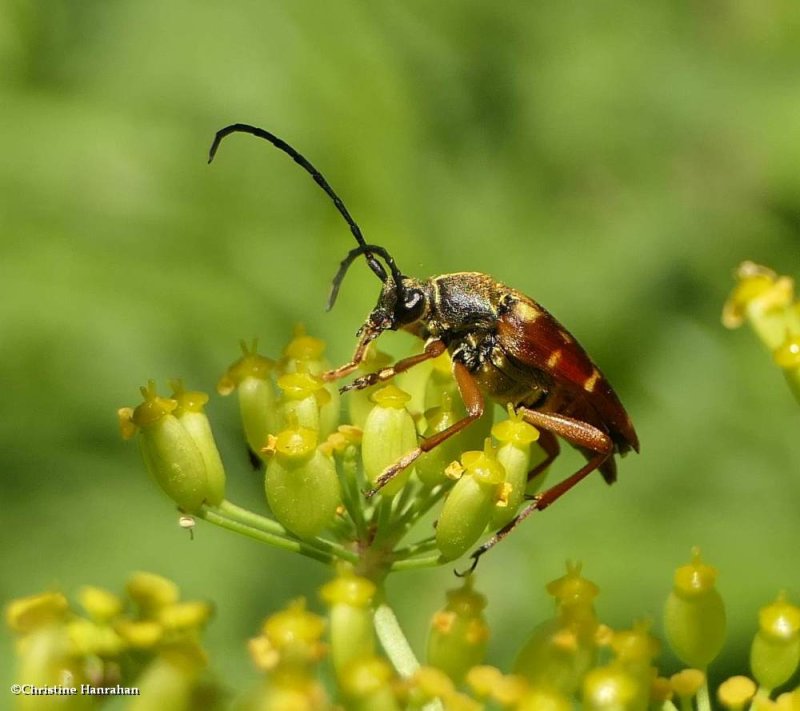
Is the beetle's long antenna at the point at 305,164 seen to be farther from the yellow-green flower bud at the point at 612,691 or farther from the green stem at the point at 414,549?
the yellow-green flower bud at the point at 612,691

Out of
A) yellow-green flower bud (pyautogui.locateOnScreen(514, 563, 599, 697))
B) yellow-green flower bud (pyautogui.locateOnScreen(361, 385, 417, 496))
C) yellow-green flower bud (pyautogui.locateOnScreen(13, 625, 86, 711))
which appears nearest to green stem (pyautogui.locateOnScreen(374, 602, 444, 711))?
yellow-green flower bud (pyautogui.locateOnScreen(514, 563, 599, 697))

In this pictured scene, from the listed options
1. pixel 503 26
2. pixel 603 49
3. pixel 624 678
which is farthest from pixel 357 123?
pixel 624 678

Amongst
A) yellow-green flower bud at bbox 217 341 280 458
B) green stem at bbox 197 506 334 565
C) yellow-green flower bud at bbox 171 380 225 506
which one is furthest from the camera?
yellow-green flower bud at bbox 217 341 280 458

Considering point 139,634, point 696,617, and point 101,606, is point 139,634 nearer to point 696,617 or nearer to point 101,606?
point 101,606

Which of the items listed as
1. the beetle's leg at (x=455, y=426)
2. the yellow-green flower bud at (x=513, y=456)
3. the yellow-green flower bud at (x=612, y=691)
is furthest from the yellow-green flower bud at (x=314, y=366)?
the yellow-green flower bud at (x=612, y=691)

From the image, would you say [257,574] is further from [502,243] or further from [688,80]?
[688,80]

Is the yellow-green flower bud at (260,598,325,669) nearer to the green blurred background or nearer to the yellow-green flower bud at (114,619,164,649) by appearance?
the yellow-green flower bud at (114,619,164,649)
